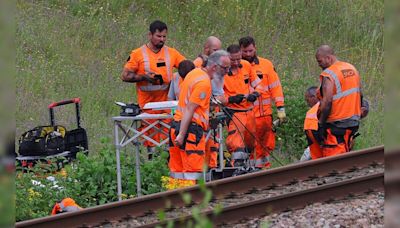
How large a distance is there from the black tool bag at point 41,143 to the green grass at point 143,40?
2.01m

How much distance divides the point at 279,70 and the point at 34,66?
4126 mm

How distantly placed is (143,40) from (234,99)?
584 cm

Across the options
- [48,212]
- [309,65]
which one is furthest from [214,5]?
[48,212]

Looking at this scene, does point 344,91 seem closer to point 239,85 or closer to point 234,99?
point 234,99

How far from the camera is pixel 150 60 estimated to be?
1095 cm

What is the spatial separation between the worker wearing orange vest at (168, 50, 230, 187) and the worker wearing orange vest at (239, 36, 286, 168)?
2.42m

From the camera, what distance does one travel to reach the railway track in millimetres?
7527

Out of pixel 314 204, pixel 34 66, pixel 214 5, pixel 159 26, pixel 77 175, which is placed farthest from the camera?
pixel 214 5

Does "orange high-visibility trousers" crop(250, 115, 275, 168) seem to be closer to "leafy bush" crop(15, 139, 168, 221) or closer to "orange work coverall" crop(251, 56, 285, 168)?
"orange work coverall" crop(251, 56, 285, 168)

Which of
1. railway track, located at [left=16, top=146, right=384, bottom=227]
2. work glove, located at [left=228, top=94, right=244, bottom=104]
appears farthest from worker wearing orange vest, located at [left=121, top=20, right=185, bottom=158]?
railway track, located at [left=16, top=146, right=384, bottom=227]

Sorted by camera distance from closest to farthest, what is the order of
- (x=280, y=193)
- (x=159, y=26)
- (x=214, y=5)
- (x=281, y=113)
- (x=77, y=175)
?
(x=280, y=193) → (x=77, y=175) → (x=159, y=26) → (x=281, y=113) → (x=214, y=5)

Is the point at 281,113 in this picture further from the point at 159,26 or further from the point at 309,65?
the point at 309,65

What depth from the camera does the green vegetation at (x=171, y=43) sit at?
1305 centimetres

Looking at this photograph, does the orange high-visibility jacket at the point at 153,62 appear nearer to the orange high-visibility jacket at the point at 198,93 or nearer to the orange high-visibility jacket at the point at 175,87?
the orange high-visibility jacket at the point at 175,87
